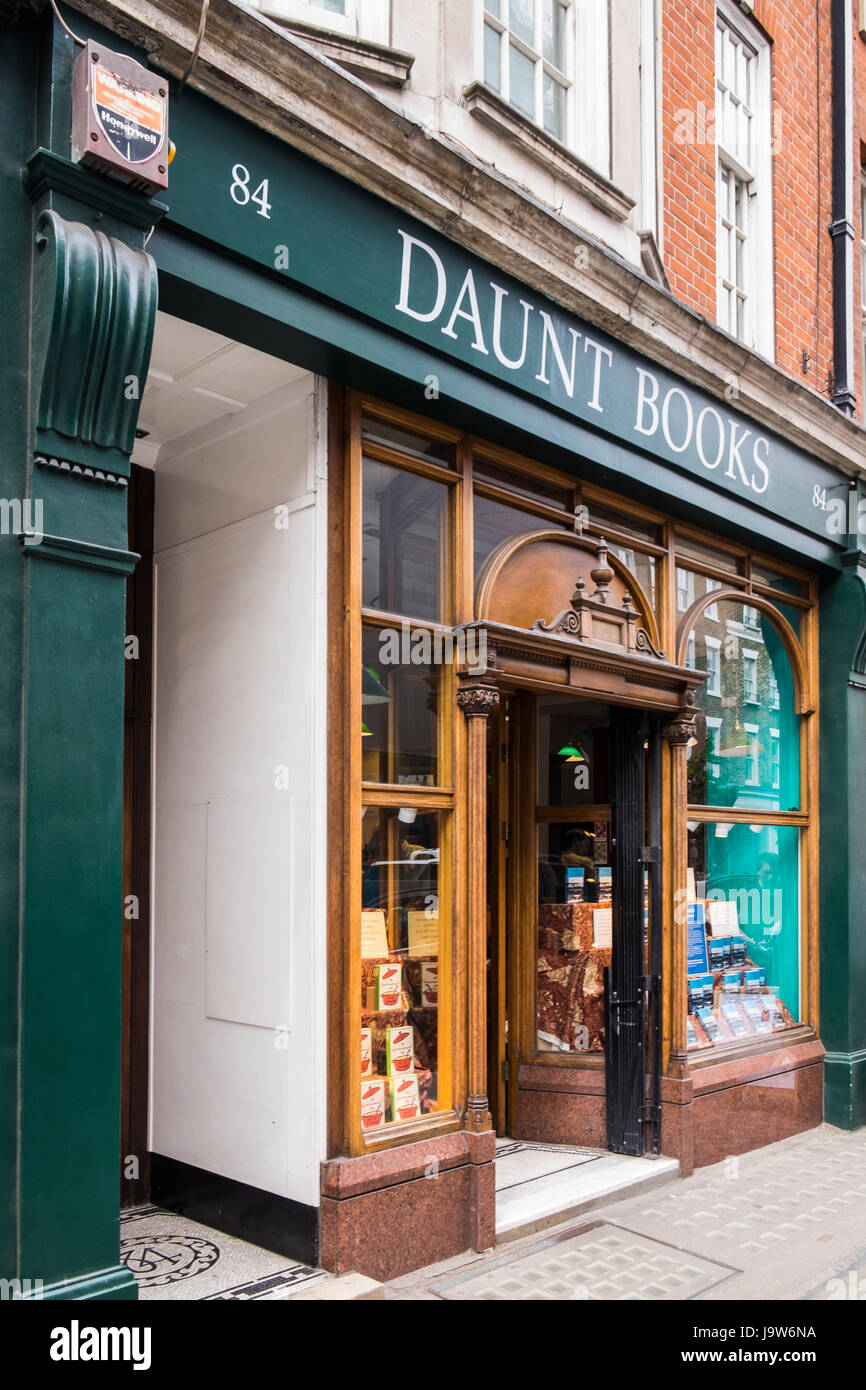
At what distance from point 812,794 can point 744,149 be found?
4772 millimetres

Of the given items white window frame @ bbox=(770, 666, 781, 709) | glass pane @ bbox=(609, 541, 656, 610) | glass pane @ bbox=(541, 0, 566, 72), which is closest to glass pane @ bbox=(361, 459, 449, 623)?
glass pane @ bbox=(609, 541, 656, 610)

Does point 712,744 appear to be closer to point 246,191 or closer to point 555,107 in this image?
point 555,107

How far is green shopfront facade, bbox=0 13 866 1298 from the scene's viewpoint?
11.7 feet

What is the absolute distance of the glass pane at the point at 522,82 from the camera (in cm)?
614

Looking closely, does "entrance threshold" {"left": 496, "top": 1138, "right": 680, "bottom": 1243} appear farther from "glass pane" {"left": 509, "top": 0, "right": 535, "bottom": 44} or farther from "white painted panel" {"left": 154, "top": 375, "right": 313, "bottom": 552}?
"glass pane" {"left": 509, "top": 0, "right": 535, "bottom": 44}

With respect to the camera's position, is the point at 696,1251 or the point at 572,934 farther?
the point at 572,934

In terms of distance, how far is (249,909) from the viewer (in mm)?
5176

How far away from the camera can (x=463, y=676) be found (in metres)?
5.52

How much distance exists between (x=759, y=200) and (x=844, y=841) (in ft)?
15.7

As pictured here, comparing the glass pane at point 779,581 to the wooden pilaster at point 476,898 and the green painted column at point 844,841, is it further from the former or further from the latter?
the wooden pilaster at point 476,898

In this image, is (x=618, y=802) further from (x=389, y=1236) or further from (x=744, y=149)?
(x=744, y=149)

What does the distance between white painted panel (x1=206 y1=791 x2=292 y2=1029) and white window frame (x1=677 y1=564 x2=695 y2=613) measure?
3.40 m

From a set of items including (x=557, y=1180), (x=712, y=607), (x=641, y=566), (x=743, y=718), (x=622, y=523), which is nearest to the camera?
(x=557, y=1180)

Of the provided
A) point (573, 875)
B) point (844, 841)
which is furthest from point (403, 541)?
point (844, 841)
